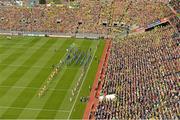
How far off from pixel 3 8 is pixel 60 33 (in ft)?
67.2

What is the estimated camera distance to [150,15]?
A: 296 feet

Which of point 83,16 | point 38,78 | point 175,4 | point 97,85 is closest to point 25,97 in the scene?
point 38,78

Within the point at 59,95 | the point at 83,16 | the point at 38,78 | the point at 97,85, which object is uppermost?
the point at 83,16

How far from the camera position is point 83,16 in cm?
9406

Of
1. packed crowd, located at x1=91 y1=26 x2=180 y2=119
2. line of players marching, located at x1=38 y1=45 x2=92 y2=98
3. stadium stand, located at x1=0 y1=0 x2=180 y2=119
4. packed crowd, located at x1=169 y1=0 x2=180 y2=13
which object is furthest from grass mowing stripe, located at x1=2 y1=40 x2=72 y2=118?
packed crowd, located at x1=169 y1=0 x2=180 y2=13

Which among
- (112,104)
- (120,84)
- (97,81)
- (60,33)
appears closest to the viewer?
(112,104)

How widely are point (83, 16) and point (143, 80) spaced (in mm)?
44904

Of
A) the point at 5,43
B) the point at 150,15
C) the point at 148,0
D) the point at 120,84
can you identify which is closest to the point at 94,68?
the point at 120,84

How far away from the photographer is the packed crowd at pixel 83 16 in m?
89.5

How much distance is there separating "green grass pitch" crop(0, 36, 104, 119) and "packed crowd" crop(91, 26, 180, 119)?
360cm

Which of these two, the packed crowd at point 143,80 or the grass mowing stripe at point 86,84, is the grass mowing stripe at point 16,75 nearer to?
the grass mowing stripe at point 86,84

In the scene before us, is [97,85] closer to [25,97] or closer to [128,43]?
[25,97]

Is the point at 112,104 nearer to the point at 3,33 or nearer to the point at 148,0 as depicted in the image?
the point at 3,33

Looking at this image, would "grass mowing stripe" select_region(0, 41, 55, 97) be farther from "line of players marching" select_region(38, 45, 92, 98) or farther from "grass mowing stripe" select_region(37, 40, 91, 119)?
"grass mowing stripe" select_region(37, 40, 91, 119)
